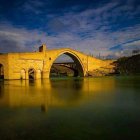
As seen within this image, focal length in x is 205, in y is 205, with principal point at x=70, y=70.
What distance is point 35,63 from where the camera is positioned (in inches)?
1805

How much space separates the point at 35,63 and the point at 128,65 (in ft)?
122

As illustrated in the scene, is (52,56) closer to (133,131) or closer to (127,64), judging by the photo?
(127,64)

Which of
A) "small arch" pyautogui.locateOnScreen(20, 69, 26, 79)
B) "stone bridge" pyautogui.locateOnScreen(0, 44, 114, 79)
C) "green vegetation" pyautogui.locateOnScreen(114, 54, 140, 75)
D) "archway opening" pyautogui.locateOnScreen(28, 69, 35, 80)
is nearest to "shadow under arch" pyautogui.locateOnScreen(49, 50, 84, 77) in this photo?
"stone bridge" pyautogui.locateOnScreen(0, 44, 114, 79)

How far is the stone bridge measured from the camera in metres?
42.1

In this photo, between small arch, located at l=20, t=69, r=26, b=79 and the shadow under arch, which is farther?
the shadow under arch

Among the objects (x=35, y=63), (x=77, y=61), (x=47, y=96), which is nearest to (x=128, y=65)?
(x=77, y=61)

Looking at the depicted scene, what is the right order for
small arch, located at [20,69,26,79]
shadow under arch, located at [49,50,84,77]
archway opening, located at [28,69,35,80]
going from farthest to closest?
shadow under arch, located at [49,50,84,77]
archway opening, located at [28,69,35,80]
small arch, located at [20,69,26,79]

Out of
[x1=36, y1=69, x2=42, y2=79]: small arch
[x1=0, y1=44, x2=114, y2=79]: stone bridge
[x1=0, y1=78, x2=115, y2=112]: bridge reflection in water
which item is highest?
[x1=0, y1=44, x2=114, y2=79]: stone bridge

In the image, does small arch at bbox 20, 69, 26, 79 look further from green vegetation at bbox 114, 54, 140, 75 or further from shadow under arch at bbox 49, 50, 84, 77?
green vegetation at bbox 114, 54, 140, 75

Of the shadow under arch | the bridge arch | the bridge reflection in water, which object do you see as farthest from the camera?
the shadow under arch

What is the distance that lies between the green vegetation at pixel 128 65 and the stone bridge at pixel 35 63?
11.5m

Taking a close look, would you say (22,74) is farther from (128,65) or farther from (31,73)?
(128,65)

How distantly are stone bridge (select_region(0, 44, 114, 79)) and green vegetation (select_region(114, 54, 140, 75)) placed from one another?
11.5 meters

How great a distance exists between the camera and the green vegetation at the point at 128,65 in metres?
68.0
